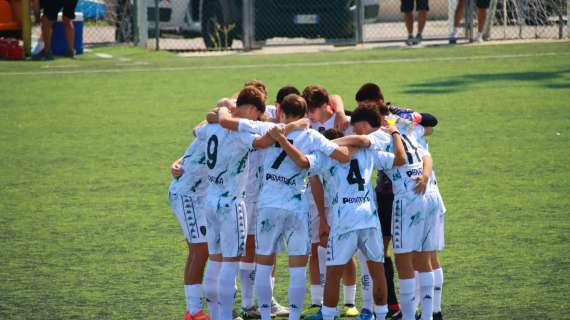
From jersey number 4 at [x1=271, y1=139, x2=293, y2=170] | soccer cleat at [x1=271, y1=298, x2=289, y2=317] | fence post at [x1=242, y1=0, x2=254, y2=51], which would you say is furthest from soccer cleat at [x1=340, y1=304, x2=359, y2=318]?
fence post at [x1=242, y1=0, x2=254, y2=51]

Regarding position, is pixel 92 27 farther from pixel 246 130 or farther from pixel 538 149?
pixel 246 130

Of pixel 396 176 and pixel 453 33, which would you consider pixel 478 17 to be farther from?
pixel 396 176

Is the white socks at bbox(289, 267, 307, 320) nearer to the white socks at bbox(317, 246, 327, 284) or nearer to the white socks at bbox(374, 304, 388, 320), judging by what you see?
the white socks at bbox(374, 304, 388, 320)

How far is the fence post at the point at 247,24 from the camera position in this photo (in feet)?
76.3

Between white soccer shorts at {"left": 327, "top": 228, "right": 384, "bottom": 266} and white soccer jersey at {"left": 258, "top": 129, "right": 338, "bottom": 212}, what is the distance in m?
0.36

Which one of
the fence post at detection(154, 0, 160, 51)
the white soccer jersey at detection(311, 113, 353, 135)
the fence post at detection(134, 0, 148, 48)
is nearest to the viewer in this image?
the white soccer jersey at detection(311, 113, 353, 135)

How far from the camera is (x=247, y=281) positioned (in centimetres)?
783

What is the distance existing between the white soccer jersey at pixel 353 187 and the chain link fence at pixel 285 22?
16.3 meters

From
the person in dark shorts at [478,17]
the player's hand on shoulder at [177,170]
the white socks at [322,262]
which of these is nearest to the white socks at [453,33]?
the person in dark shorts at [478,17]

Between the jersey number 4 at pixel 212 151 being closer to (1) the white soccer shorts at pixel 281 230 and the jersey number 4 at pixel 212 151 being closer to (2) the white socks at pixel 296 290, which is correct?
(1) the white soccer shorts at pixel 281 230

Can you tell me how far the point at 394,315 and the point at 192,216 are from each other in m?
1.64

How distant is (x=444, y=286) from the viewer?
27.3ft

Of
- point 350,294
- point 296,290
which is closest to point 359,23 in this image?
point 350,294

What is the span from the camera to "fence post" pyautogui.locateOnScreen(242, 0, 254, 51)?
76.3 ft
